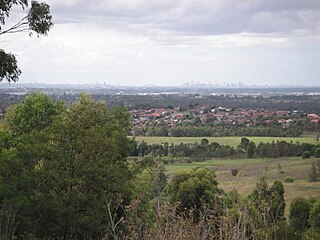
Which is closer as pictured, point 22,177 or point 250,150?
point 22,177

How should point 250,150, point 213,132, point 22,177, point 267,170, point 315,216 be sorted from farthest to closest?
point 213,132 < point 250,150 < point 267,170 < point 315,216 < point 22,177

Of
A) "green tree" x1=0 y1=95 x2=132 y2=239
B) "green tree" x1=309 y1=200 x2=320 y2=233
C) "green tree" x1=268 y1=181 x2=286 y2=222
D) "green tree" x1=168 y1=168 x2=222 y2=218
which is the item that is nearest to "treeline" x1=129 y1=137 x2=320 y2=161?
"green tree" x1=268 y1=181 x2=286 y2=222

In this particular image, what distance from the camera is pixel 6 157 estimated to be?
14.0m

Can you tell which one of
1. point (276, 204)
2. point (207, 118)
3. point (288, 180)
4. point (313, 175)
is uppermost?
point (276, 204)

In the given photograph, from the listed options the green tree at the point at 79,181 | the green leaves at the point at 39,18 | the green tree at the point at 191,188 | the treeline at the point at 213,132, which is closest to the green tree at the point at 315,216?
the green tree at the point at 191,188

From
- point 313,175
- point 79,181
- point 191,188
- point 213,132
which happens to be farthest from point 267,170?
point 79,181

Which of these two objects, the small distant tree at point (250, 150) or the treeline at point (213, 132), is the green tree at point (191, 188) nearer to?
the small distant tree at point (250, 150)

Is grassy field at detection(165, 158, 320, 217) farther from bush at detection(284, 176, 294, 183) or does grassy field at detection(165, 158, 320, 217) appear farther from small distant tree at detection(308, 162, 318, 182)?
small distant tree at detection(308, 162, 318, 182)

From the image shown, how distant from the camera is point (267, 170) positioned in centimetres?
5216

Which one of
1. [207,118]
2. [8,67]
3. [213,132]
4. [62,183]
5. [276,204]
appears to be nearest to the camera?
[8,67]

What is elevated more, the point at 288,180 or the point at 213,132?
the point at 213,132

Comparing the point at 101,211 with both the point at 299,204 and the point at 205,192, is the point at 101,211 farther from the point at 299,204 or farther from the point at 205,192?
the point at 299,204

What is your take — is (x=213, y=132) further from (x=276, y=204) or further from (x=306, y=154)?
(x=276, y=204)

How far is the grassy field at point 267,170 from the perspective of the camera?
4469cm
